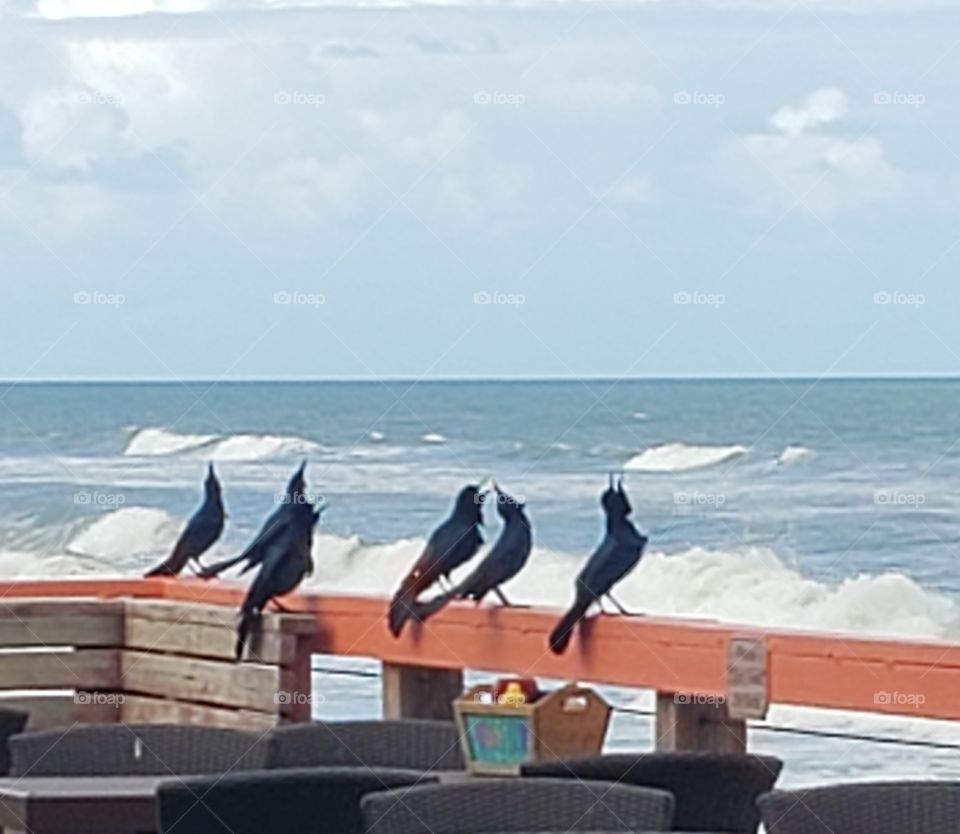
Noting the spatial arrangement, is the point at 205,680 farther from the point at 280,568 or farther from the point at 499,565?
the point at 499,565

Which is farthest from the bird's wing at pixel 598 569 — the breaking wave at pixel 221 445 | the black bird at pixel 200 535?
the breaking wave at pixel 221 445

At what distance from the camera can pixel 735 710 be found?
4.30 metres

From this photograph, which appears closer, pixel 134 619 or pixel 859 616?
pixel 134 619

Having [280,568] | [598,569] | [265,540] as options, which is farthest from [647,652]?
[265,540]

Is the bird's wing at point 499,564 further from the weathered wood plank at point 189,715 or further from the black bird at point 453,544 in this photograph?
the weathered wood plank at point 189,715

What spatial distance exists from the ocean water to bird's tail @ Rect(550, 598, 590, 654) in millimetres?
8333

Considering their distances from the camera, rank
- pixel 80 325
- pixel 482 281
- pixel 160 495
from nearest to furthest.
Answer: pixel 80 325 → pixel 482 281 → pixel 160 495

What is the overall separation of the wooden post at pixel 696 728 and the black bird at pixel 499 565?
0.65 metres

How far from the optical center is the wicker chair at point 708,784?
139 inches

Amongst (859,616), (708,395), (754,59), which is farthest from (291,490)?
(708,395)

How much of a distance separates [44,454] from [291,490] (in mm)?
18977

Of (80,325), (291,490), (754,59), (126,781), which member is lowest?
(126,781)

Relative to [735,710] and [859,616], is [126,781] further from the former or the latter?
[859,616]

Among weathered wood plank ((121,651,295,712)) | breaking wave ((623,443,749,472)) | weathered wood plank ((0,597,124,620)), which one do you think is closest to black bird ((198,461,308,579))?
weathered wood plank ((121,651,295,712))
